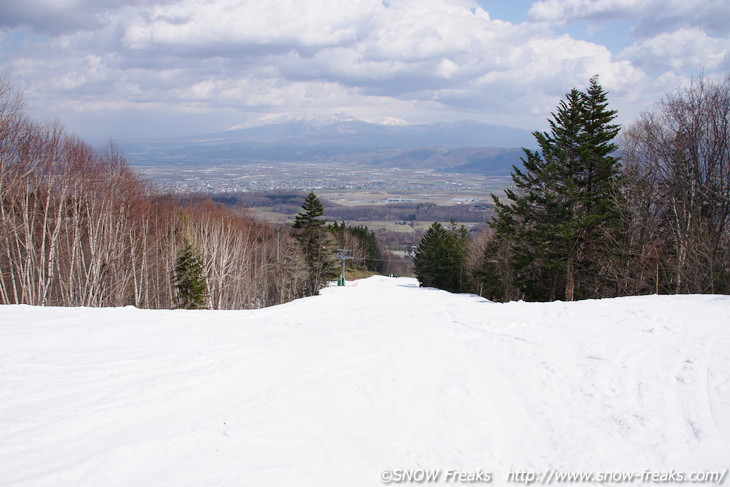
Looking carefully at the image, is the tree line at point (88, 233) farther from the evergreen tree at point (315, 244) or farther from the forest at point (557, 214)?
the evergreen tree at point (315, 244)

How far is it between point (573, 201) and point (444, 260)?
31.7 meters

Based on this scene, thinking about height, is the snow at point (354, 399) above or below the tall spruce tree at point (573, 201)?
below

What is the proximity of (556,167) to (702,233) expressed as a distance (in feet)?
22.7

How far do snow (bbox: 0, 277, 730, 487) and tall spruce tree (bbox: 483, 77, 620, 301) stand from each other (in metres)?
13.7

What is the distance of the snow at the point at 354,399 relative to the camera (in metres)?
4.84

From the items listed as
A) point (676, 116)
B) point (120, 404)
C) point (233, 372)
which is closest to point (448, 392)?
point (233, 372)

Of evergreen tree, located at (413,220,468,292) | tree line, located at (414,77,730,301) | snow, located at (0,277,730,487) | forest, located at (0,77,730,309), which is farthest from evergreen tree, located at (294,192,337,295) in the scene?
snow, located at (0,277,730,487)

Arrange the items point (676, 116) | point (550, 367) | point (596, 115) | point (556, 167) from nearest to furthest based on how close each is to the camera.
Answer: point (550, 367) → point (676, 116) → point (556, 167) → point (596, 115)

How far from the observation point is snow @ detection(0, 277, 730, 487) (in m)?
4.84

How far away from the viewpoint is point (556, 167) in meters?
23.7

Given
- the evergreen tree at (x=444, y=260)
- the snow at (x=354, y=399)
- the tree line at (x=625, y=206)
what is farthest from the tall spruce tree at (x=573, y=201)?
the evergreen tree at (x=444, y=260)

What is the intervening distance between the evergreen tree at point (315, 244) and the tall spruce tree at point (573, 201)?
22.1m

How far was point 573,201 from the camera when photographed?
24016 millimetres

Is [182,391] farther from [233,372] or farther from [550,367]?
[550,367]
